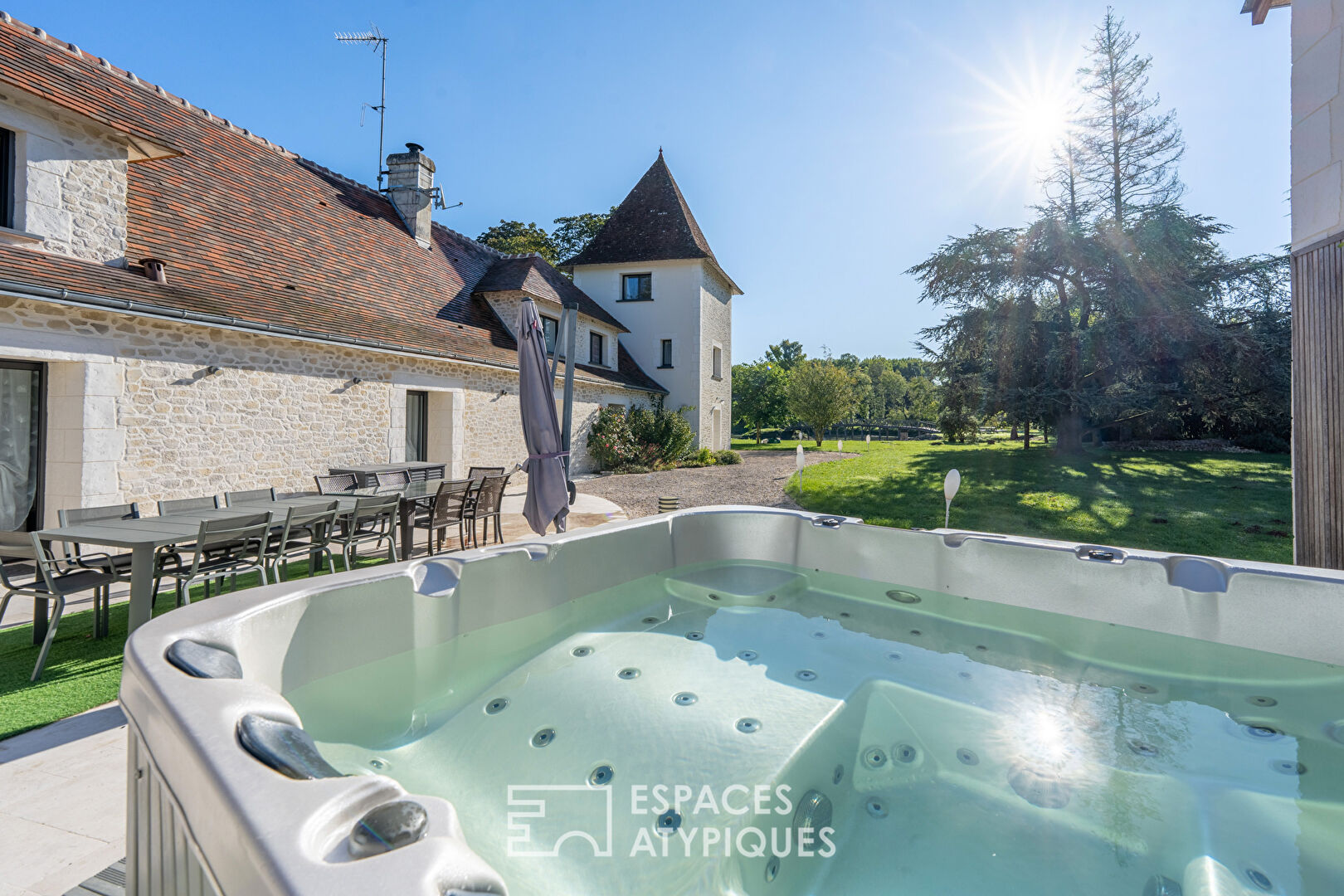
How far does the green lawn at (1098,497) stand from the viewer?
8.26 m

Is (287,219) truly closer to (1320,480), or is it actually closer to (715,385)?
(1320,480)

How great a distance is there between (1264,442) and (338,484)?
23.0 m

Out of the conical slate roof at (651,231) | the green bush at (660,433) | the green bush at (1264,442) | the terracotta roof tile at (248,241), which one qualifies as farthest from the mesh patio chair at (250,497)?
the green bush at (1264,442)

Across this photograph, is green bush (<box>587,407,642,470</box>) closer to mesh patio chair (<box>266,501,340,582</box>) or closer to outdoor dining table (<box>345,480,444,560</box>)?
outdoor dining table (<box>345,480,444,560</box>)

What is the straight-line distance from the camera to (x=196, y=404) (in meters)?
7.18

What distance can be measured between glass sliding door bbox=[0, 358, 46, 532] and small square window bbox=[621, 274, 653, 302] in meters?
16.3

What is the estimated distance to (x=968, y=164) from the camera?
9.72m

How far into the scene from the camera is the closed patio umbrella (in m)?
5.61

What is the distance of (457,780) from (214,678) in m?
1.15

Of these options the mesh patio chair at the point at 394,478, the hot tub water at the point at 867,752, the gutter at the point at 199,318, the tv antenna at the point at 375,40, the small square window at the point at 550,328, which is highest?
the tv antenna at the point at 375,40

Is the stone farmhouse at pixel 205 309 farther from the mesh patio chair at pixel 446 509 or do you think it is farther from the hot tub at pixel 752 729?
the hot tub at pixel 752 729

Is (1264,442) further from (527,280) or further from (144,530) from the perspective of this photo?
(144,530)

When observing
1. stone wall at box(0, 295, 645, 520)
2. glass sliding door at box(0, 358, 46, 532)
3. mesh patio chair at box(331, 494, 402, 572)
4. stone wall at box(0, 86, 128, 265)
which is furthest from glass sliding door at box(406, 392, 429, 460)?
mesh patio chair at box(331, 494, 402, 572)

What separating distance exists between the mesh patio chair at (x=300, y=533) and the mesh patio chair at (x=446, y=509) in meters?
0.97
